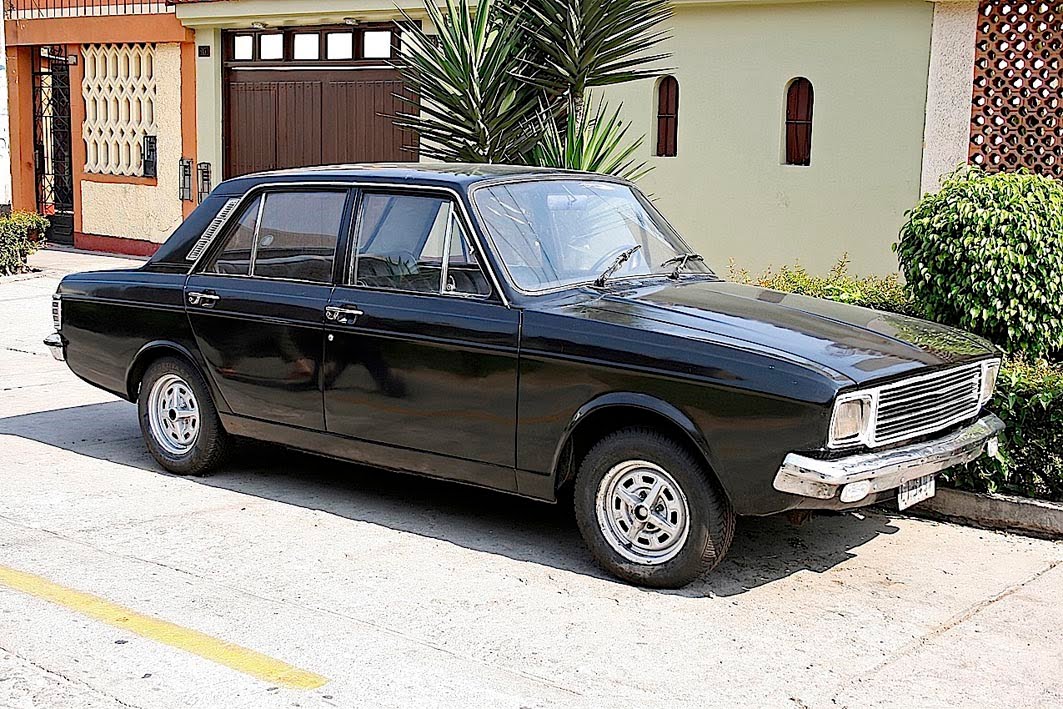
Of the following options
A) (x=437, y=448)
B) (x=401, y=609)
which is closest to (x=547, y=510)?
(x=437, y=448)

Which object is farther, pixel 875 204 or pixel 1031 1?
pixel 875 204

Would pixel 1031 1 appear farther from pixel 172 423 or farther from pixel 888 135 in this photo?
pixel 172 423

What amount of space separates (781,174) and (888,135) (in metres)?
1.06

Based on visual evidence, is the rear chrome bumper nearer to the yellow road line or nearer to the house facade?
the yellow road line

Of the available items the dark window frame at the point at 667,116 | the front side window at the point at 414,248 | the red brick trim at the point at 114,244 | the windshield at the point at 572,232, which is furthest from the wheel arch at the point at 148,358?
the red brick trim at the point at 114,244

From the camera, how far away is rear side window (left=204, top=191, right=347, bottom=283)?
6715mm

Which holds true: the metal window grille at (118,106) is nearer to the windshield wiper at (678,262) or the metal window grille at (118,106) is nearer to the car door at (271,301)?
the car door at (271,301)

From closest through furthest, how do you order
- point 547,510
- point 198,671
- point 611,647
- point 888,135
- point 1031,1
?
1. point 198,671
2. point 611,647
3. point 547,510
4. point 1031,1
5. point 888,135

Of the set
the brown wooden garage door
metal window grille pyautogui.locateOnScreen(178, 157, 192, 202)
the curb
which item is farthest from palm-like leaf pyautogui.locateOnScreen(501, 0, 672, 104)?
metal window grille pyautogui.locateOnScreen(178, 157, 192, 202)

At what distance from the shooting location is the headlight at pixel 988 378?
6.10 m

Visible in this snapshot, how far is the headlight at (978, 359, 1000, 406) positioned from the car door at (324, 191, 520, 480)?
7.06ft

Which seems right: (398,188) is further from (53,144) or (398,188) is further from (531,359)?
(53,144)

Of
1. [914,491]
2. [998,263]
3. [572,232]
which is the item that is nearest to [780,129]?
[998,263]

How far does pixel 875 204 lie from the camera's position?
1151 cm
